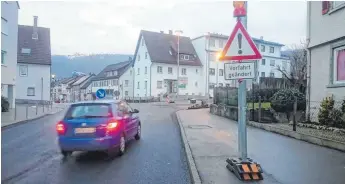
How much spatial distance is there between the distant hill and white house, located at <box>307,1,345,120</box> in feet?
405

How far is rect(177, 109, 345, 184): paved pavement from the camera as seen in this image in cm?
618

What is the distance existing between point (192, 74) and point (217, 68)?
5249 millimetres

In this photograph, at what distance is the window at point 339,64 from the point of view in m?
11.7

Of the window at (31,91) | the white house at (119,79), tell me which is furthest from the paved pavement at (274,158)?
the white house at (119,79)

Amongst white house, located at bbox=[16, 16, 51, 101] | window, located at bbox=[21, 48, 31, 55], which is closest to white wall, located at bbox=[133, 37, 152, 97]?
white house, located at bbox=[16, 16, 51, 101]

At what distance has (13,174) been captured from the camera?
6863mm

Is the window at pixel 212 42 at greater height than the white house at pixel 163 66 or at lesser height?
greater

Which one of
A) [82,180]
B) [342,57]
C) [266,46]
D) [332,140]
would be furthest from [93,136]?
[266,46]

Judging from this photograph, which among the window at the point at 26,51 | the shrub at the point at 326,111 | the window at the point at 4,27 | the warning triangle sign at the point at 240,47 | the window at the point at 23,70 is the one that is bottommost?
the shrub at the point at 326,111

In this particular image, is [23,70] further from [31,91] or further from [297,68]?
[297,68]

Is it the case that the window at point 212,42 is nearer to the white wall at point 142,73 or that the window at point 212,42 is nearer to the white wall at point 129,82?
the white wall at point 142,73

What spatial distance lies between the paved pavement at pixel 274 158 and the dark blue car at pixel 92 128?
215 centimetres

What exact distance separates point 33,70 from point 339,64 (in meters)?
44.6

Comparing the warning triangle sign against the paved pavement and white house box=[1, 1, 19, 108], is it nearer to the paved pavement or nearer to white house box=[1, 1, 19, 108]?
the paved pavement
